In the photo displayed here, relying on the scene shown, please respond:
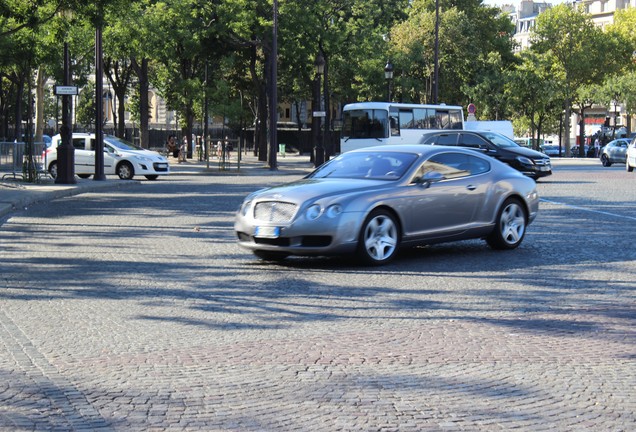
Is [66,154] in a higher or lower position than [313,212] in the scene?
higher

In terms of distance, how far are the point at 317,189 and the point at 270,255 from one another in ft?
3.39

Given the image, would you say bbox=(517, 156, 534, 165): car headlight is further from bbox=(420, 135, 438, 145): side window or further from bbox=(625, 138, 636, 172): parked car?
bbox=(625, 138, 636, 172): parked car

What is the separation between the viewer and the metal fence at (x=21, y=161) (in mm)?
32875

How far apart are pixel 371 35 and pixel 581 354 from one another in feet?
189

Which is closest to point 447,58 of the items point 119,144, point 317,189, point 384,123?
point 384,123

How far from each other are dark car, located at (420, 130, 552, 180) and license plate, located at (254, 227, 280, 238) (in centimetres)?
1868

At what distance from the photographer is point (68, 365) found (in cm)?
721

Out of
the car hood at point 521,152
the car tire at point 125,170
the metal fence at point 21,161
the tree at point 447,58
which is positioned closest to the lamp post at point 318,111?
the car tire at point 125,170

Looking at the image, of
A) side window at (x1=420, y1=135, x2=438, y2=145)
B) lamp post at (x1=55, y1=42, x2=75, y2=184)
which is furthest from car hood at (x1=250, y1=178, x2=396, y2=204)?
lamp post at (x1=55, y1=42, x2=75, y2=184)

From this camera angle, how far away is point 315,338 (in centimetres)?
828

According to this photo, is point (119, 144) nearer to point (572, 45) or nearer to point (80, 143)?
point (80, 143)

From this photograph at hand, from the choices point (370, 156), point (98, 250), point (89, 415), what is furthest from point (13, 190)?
point (89, 415)

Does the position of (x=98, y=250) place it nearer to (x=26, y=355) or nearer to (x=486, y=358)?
(x=26, y=355)

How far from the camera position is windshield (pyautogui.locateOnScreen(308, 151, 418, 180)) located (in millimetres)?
13672
